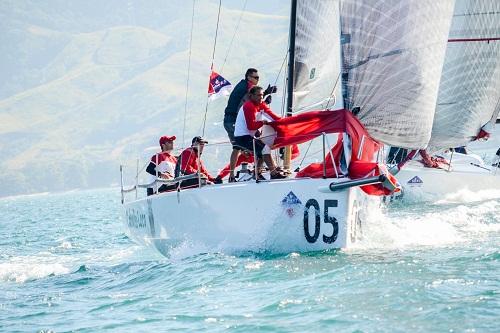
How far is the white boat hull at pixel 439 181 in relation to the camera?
1875 cm

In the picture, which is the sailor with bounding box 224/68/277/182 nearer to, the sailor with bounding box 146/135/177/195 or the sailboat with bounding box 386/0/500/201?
the sailor with bounding box 146/135/177/195

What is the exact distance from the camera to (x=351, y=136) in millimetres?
9289

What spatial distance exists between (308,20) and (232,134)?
1.68 metres

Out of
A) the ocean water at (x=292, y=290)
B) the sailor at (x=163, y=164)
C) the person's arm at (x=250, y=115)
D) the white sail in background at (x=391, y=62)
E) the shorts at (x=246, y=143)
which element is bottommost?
the ocean water at (x=292, y=290)

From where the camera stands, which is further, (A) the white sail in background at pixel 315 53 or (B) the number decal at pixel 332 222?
(A) the white sail in background at pixel 315 53

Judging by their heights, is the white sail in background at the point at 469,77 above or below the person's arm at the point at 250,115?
above

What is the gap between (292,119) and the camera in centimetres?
966

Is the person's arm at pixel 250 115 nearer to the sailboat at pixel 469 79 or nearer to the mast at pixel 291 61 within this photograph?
the mast at pixel 291 61

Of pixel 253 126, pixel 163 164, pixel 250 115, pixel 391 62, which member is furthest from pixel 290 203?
pixel 163 164

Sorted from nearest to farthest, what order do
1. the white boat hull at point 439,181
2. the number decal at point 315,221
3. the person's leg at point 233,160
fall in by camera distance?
the number decal at point 315,221
the person's leg at point 233,160
the white boat hull at point 439,181

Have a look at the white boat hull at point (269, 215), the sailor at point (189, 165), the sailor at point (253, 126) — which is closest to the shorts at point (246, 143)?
the sailor at point (253, 126)

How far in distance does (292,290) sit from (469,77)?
8046 mm

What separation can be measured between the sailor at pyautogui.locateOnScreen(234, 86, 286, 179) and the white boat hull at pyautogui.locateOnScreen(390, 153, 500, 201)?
8.93 metres

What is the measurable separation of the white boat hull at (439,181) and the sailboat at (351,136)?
346 inches
